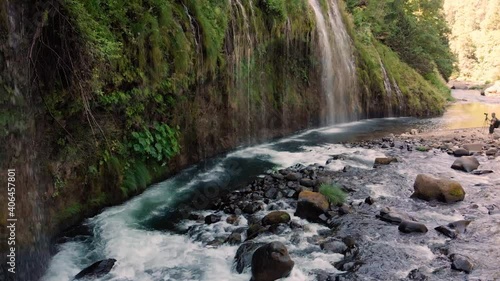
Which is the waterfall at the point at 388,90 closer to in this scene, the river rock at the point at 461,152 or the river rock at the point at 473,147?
the river rock at the point at 473,147

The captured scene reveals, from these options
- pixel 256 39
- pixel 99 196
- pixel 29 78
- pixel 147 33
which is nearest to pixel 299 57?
pixel 256 39

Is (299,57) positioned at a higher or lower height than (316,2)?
lower

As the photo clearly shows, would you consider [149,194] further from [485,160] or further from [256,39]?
[485,160]

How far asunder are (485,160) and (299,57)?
7.51 m

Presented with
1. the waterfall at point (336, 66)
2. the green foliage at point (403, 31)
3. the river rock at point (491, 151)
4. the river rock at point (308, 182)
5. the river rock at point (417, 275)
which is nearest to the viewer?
the river rock at point (417, 275)

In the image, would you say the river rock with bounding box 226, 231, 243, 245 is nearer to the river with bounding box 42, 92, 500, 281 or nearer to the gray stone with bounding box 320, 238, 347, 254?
the river with bounding box 42, 92, 500, 281

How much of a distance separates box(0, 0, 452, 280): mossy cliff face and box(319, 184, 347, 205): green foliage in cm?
334

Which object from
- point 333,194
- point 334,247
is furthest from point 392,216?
point 334,247

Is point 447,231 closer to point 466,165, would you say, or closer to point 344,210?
point 344,210

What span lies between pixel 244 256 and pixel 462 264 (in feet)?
9.34

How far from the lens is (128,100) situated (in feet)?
23.1

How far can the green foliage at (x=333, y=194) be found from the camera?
7.13m

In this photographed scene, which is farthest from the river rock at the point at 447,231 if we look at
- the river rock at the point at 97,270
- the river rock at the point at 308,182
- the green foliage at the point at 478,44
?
the green foliage at the point at 478,44

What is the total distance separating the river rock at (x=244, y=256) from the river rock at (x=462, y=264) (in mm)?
2603
